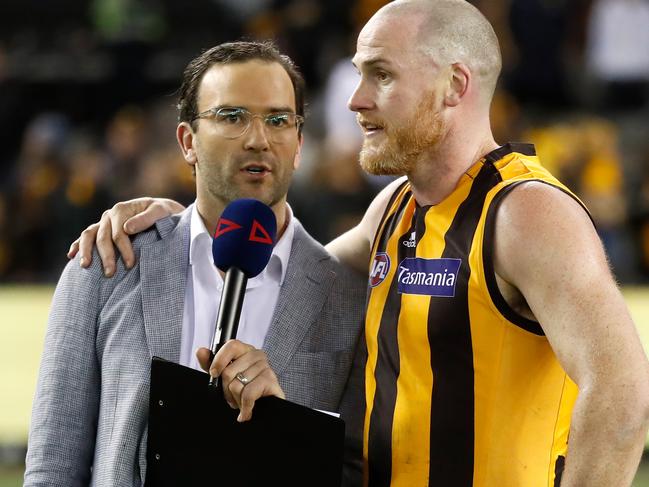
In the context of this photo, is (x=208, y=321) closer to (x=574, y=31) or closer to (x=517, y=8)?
(x=517, y=8)

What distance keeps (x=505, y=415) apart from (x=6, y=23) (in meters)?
11.1

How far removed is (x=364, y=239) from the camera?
351 cm

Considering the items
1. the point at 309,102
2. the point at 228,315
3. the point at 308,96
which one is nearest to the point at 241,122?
the point at 228,315

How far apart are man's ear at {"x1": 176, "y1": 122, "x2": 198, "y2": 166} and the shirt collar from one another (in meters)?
0.14

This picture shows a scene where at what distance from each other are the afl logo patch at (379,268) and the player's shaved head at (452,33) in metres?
0.51

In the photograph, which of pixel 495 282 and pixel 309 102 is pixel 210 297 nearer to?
pixel 495 282

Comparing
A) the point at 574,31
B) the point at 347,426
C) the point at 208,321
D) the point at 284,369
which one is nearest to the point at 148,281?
the point at 208,321

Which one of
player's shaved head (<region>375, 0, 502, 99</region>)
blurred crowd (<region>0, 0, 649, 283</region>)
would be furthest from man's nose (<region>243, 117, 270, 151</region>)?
blurred crowd (<region>0, 0, 649, 283</region>)

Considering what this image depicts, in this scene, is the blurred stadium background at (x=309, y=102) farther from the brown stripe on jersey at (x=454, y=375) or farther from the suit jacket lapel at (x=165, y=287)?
the brown stripe on jersey at (x=454, y=375)

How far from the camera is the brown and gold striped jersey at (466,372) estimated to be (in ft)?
9.45

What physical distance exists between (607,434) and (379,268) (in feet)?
2.74

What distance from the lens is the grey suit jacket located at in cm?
299

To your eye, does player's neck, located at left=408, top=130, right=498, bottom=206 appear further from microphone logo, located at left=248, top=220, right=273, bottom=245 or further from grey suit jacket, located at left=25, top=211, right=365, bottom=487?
microphone logo, located at left=248, top=220, right=273, bottom=245

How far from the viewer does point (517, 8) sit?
36.8 ft
